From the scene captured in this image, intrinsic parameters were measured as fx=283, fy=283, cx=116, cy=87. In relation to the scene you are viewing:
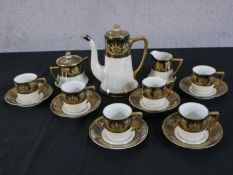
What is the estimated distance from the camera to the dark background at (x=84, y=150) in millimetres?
553

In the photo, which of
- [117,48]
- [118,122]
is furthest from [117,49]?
[118,122]

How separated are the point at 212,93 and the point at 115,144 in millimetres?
333

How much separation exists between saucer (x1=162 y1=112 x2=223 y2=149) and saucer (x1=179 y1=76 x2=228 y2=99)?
12 cm

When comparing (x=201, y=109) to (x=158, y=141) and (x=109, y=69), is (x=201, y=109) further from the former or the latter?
(x=109, y=69)

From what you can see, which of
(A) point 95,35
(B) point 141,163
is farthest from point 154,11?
(B) point 141,163

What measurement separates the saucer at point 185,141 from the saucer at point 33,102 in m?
0.35

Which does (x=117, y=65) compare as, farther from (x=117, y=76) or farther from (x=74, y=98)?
(x=74, y=98)

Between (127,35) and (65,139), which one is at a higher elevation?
(127,35)

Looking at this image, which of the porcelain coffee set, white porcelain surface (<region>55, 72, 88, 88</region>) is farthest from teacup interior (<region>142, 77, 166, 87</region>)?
white porcelain surface (<region>55, 72, 88, 88</region>)

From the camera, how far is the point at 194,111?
0.65m

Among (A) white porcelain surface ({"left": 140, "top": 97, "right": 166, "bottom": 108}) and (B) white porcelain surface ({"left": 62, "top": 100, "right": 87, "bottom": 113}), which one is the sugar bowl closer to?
(B) white porcelain surface ({"left": 62, "top": 100, "right": 87, "bottom": 113})

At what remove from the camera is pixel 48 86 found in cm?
85

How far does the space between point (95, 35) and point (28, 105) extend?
24.8 inches

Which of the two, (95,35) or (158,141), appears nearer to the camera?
(158,141)
